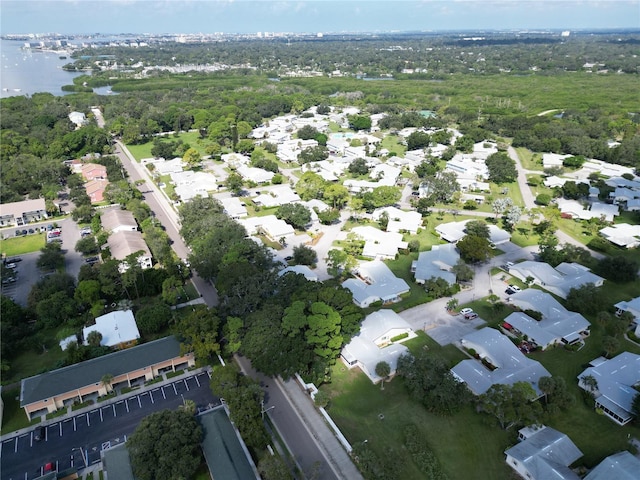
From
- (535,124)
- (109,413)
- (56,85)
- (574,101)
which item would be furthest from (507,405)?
(56,85)

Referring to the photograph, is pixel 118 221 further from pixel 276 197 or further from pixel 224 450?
pixel 224 450

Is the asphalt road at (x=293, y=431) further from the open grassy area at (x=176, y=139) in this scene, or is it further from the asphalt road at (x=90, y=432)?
the open grassy area at (x=176, y=139)

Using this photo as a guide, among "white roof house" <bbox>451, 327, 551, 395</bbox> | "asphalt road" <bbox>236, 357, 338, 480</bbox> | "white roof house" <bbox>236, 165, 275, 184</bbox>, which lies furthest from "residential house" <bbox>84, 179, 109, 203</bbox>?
"white roof house" <bbox>451, 327, 551, 395</bbox>

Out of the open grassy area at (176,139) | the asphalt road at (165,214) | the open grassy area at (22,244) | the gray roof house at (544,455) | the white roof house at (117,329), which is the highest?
the gray roof house at (544,455)

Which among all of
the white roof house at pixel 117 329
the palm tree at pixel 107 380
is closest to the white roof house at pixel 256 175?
the white roof house at pixel 117 329

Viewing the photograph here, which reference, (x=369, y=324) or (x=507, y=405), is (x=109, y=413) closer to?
(x=369, y=324)
